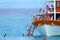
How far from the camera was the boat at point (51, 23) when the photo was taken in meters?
3.07

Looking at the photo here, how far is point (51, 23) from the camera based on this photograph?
3072 mm

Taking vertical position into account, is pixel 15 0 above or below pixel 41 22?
above

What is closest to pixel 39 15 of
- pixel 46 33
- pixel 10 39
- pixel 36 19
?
pixel 36 19

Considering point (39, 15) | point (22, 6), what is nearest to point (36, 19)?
point (39, 15)

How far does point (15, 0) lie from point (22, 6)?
0.12 meters

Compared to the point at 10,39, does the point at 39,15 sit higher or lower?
higher

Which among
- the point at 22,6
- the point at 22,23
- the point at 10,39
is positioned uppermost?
the point at 22,6

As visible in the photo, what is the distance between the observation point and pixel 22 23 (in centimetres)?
311

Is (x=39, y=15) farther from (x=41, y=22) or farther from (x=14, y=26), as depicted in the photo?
(x=14, y=26)

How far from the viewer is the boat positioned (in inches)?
121

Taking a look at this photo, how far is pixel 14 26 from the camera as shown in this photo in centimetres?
312

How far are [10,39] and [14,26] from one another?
0.59 ft

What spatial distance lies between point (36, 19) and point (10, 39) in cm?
43

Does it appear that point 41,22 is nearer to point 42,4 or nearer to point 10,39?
point 42,4
